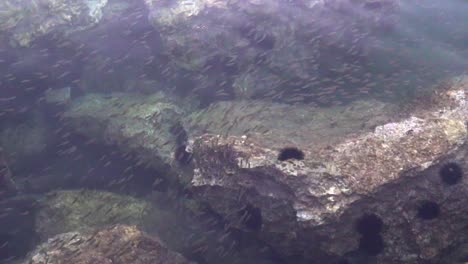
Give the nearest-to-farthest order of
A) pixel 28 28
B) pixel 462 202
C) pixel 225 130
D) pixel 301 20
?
pixel 462 202, pixel 225 130, pixel 28 28, pixel 301 20

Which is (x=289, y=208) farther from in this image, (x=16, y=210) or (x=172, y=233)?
(x=16, y=210)

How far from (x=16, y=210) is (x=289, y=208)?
6505 millimetres

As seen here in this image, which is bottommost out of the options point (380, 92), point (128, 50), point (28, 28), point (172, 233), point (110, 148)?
point (172, 233)

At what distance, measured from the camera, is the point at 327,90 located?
977 centimetres

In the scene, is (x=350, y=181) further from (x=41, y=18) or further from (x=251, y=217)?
(x=41, y=18)

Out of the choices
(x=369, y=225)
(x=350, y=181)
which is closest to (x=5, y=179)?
(x=350, y=181)

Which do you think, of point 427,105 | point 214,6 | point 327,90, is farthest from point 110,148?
point 427,105

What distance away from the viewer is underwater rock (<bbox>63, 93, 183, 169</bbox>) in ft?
28.7

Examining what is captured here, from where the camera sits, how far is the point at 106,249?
6.66 m

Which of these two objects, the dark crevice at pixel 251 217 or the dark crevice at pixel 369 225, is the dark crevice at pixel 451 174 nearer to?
the dark crevice at pixel 369 225

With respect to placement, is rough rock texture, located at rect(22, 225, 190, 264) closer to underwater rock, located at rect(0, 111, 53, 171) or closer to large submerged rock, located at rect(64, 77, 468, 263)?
large submerged rock, located at rect(64, 77, 468, 263)

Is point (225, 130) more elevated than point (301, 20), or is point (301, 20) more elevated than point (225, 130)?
point (301, 20)

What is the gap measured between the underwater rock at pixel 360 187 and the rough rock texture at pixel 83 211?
7.76 feet

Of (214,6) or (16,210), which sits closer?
(16,210)
